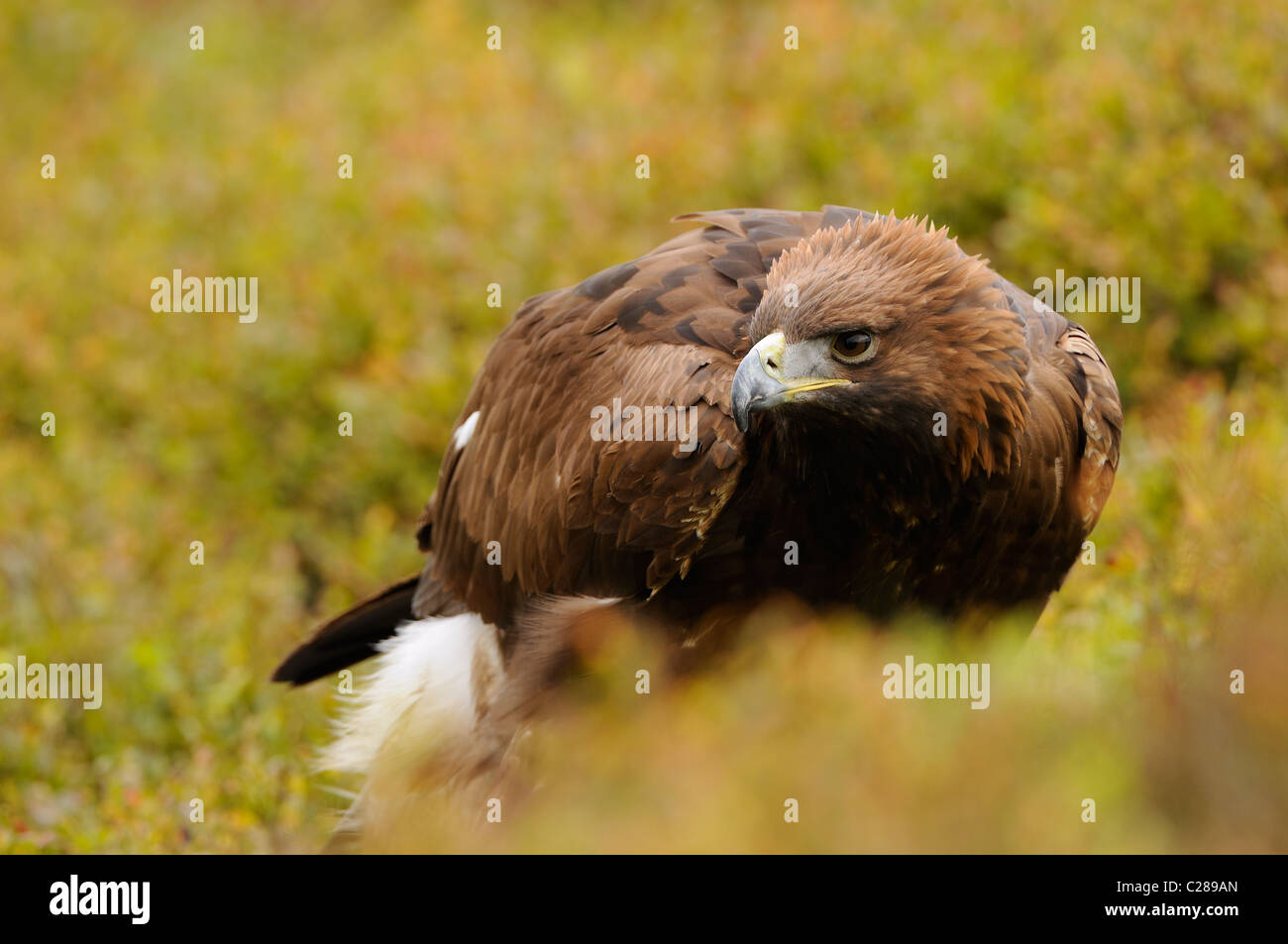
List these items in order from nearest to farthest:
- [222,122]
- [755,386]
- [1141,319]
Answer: [755,386] < [1141,319] < [222,122]

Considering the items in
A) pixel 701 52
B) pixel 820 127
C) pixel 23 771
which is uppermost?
pixel 701 52

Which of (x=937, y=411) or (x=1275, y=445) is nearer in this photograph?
(x=937, y=411)

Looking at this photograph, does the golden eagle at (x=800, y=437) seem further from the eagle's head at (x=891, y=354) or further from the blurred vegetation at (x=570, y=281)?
the blurred vegetation at (x=570, y=281)

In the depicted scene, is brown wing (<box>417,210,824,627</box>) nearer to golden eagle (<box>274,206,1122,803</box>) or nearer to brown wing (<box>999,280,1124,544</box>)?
golden eagle (<box>274,206,1122,803</box>)

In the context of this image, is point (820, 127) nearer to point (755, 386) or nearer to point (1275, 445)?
point (1275, 445)

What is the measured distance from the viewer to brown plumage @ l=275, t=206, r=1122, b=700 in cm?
432

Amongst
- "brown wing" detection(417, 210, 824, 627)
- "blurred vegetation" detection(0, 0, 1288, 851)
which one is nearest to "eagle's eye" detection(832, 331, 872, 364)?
"brown wing" detection(417, 210, 824, 627)

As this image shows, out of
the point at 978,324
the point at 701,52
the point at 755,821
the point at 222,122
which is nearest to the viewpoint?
the point at 755,821

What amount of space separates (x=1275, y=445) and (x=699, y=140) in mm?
5946

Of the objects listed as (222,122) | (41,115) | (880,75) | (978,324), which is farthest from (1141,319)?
(41,115)

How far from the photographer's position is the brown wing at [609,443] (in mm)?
4520

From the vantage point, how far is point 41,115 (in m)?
16.4

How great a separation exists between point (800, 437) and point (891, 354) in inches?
14.7

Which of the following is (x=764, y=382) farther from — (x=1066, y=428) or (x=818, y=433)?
(x=1066, y=428)
